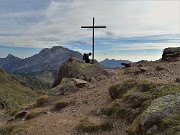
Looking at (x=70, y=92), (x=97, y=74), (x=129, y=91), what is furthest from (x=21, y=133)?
(x=97, y=74)

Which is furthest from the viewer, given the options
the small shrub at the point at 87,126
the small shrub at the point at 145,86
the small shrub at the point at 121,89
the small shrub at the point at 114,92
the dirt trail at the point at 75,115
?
the small shrub at the point at 114,92

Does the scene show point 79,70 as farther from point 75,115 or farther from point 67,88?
point 75,115

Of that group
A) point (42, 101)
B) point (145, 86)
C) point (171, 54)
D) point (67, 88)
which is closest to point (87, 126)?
point (145, 86)

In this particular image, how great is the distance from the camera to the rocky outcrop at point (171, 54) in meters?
33.6

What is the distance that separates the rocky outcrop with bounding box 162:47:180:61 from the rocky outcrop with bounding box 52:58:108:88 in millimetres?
6988

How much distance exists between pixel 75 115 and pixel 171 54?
15791 millimetres

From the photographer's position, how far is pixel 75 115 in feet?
77.7

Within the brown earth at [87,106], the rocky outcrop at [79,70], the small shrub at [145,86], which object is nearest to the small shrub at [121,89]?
the brown earth at [87,106]

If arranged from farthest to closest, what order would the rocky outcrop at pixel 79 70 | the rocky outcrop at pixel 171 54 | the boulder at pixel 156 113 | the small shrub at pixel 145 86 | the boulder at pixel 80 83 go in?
the rocky outcrop at pixel 79 70 < the rocky outcrop at pixel 171 54 < the boulder at pixel 80 83 < the small shrub at pixel 145 86 < the boulder at pixel 156 113

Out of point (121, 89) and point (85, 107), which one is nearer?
point (121, 89)

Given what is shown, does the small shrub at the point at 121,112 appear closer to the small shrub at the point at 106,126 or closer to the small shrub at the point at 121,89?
the small shrub at the point at 106,126

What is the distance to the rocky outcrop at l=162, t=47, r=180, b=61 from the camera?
110 feet

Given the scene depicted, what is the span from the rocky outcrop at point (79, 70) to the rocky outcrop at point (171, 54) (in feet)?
22.9

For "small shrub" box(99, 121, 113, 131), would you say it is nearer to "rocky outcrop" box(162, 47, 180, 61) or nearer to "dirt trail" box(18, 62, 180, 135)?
"dirt trail" box(18, 62, 180, 135)
